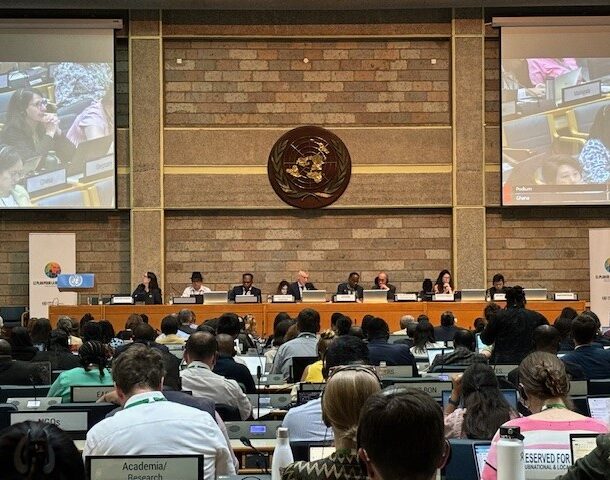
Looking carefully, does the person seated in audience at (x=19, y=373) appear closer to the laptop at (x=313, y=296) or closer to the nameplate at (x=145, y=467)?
the nameplate at (x=145, y=467)

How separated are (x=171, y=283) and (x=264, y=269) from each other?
1.59 m

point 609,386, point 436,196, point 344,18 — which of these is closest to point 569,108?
point 436,196

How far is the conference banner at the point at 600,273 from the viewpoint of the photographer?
1816 cm

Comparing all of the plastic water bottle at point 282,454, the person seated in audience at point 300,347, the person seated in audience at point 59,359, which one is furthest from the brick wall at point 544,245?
the plastic water bottle at point 282,454

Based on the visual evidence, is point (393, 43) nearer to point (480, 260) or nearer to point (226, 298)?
point (480, 260)

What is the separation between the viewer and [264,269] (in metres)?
18.4

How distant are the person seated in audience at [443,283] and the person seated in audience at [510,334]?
22.7ft

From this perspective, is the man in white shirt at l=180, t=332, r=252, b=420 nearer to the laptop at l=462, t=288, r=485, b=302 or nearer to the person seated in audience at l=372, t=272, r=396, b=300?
the laptop at l=462, t=288, r=485, b=302

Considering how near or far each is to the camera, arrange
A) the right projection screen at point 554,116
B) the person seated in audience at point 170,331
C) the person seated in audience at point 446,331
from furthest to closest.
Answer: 1. the right projection screen at point 554,116
2. the person seated in audience at point 446,331
3. the person seated in audience at point 170,331

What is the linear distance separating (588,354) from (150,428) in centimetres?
471

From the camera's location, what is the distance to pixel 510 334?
31.3 feet

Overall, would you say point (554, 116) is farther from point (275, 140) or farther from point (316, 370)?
point (316, 370)

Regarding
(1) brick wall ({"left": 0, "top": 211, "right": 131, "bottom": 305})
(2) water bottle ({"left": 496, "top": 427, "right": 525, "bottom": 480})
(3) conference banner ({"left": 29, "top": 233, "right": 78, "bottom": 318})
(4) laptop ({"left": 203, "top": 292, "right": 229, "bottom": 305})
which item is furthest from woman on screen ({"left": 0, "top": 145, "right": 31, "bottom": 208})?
(2) water bottle ({"left": 496, "top": 427, "right": 525, "bottom": 480})

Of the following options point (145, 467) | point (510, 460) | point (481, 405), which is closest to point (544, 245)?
point (481, 405)
